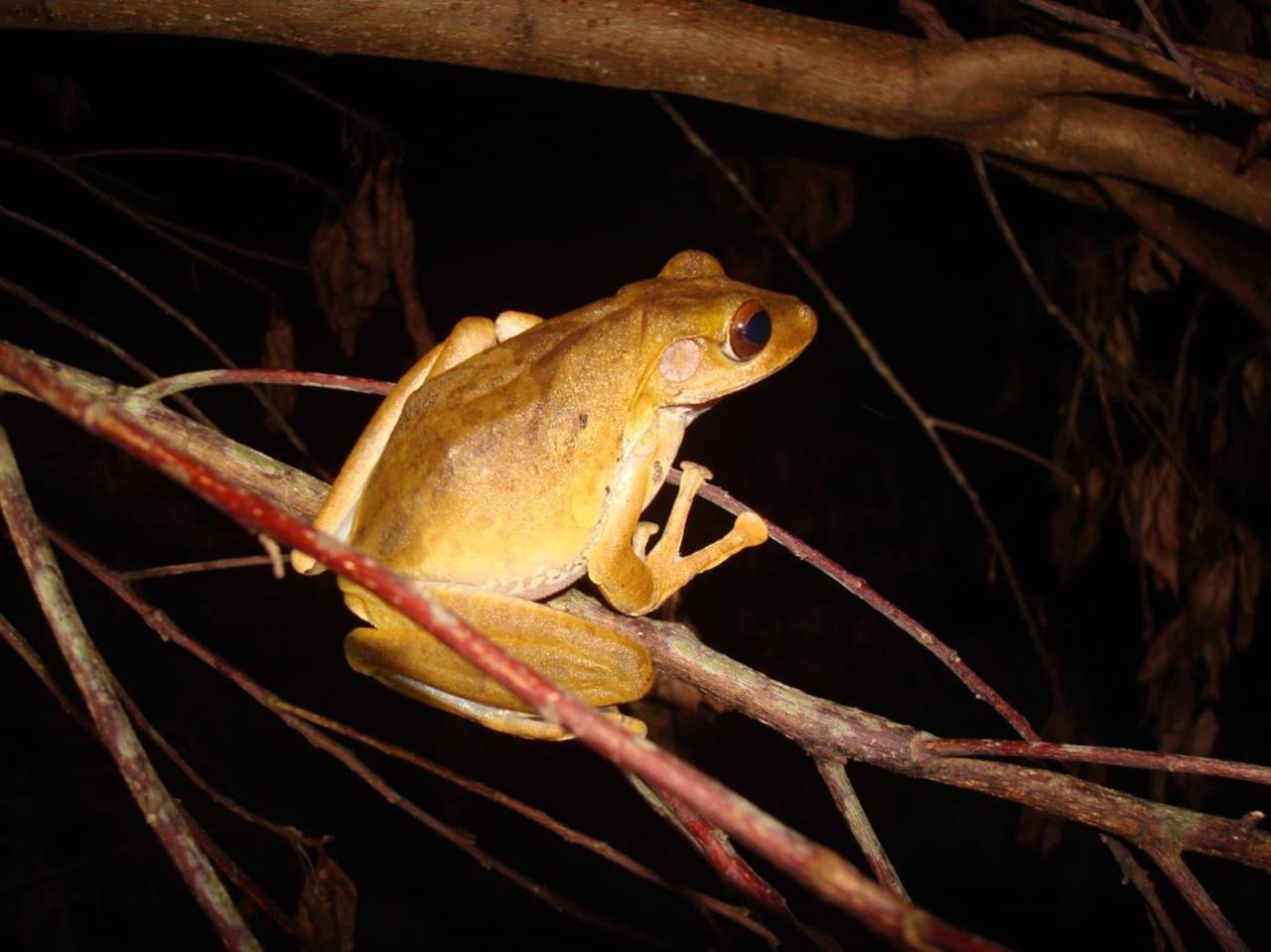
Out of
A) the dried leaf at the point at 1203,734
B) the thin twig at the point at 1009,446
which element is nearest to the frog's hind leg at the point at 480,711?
the thin twig at the point at 1009,446

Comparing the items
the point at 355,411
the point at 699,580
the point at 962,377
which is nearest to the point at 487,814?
the point at 699,580

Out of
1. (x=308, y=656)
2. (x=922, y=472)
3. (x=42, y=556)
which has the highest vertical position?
(x=42, y=556)

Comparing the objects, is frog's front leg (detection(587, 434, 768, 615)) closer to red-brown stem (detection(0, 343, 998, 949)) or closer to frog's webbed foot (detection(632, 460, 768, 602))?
frog's webbed foot (detection(632, 460, 768, 602))

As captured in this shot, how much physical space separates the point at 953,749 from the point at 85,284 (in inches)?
268

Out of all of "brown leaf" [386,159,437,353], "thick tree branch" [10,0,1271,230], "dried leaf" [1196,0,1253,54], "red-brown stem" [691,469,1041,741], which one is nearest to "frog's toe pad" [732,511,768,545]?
"red-brown stem" [691,469,1041,741]

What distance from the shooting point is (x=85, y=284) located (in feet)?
19.8

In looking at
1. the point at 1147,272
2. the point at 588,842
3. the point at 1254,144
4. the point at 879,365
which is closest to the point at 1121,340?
the point at 1147,272

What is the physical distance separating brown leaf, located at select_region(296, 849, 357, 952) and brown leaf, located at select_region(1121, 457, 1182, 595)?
3.25 m

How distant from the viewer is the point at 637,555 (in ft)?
6.88

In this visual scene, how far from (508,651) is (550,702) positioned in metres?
1.22

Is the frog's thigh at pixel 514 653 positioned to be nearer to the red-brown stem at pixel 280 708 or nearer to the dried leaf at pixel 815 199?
the red-brown stem at pixel 280 708

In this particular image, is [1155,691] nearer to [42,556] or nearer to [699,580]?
[42,556]

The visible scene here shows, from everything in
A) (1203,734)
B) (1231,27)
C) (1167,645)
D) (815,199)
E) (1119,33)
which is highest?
(1231,27)

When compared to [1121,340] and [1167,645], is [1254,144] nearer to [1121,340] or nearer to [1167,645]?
[1121,340]
